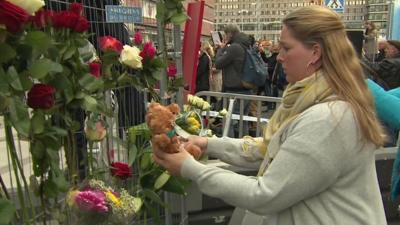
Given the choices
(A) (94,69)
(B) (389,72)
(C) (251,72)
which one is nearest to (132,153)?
(A) (94,69)

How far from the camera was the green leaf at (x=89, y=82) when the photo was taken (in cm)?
131

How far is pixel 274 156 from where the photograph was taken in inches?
61.2

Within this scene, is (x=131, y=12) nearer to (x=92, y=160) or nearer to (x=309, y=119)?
(x=92, y=160)

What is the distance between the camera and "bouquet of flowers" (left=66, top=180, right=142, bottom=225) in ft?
3.99

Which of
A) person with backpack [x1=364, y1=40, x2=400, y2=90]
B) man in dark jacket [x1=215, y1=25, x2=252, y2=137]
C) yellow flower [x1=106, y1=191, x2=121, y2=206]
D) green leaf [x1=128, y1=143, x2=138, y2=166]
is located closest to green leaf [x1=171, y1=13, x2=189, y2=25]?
green leaf [x1=128, y1=143, x2=138, y2=166]

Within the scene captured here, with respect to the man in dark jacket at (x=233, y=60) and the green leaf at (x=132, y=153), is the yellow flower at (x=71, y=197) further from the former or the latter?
the man in dark jacket at (x=233, y=60)

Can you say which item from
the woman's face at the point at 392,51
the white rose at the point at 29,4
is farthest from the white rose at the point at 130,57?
the woman's face at the point at 392,51

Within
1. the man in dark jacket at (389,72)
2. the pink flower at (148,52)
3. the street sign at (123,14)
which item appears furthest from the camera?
the man in dark jacket at (389,72)

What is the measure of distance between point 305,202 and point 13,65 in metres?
0.96

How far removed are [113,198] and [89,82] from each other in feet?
1.08

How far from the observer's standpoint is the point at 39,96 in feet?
3.50

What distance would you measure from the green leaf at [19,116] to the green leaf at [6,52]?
9cm

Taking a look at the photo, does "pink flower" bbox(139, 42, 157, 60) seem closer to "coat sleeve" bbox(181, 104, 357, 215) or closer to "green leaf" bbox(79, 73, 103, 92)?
"green leaf" bbox(79, 73, 103, 92)

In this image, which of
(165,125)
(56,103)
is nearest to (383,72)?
(165,125)
